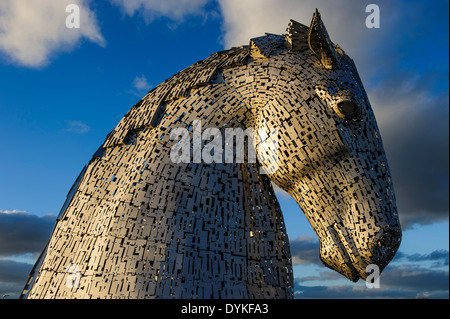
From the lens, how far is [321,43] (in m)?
3.25

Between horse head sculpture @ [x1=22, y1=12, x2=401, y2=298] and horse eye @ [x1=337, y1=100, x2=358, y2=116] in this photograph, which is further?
horse eye @ [x1=337, y1=100, x2=358, y2=116]

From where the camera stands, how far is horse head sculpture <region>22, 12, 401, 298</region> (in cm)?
283

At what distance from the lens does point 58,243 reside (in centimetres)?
319

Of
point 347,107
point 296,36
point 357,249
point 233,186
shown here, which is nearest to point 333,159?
point 347,107

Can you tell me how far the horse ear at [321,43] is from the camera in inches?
126

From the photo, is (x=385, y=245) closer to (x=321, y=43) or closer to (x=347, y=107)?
(x=347, y=107)

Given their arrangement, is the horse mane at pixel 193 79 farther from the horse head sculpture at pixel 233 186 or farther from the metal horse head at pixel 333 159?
the metal horse head at pixel 333 159

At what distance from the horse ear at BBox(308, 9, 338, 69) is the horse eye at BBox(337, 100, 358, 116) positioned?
401 mm

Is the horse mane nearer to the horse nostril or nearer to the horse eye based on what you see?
the horse eye

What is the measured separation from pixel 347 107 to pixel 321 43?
60 centimetres

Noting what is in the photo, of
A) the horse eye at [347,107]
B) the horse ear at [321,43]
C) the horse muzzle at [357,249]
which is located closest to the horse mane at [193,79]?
the horse ear at [321,43]

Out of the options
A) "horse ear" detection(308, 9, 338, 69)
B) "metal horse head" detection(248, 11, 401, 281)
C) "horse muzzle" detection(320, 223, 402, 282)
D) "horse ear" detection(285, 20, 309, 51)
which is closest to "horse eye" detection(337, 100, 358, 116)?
"metal horse head" detection(248, 11, 401, 281)

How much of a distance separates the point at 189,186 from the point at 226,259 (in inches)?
25.1
